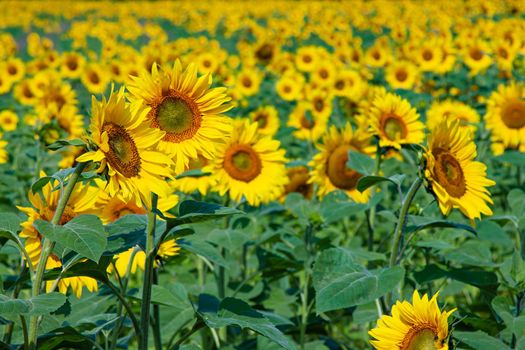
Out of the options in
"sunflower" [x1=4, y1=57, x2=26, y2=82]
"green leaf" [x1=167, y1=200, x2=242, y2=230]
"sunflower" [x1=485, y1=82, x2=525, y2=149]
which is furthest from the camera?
"sunflower" [x1=4, y1=57, x2=26, y2=82]

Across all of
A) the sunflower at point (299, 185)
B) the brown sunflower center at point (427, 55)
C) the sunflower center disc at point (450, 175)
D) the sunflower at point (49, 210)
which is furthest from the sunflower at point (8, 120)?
the sunflower center disc at point (450, 175)

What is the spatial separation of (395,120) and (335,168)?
0.36 m

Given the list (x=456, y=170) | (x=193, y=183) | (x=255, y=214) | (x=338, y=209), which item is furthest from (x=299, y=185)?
(x=456, y=170)

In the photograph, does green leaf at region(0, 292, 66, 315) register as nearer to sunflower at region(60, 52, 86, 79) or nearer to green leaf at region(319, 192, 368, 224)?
green leaf at region(319, 192, 368, 224)

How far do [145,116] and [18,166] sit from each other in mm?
3442

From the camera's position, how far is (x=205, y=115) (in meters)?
2.14

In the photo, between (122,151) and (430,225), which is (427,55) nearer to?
(430,225)

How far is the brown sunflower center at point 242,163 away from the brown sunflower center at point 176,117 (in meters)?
1.19

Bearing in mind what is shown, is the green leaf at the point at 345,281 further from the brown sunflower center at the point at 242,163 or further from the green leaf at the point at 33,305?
the brown sunflower center at the point at 242,163

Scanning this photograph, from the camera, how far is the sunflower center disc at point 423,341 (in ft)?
6.46

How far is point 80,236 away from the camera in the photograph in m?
1.74

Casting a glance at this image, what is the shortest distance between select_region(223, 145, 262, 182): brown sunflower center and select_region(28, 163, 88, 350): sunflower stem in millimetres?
1517

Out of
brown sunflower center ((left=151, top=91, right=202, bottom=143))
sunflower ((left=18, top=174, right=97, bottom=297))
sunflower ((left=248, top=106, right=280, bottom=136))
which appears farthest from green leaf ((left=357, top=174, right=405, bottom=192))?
sunflower ((left=248, top=106, right=280, bottom=136))

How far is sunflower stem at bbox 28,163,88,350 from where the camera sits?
5.80ft
